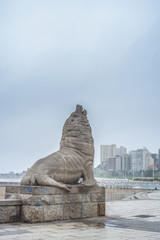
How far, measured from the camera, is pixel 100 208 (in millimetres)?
9188

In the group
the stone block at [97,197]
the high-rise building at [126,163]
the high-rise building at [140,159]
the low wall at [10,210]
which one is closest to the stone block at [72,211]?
the stone block at [97,197]

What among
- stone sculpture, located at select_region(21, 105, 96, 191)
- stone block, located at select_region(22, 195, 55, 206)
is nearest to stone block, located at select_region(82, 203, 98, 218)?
stone sculpture, located at select_region(21, 105, 96, 191)

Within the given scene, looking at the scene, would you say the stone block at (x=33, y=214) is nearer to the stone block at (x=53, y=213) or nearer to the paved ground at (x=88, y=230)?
the stone block at (x=53, y=213)

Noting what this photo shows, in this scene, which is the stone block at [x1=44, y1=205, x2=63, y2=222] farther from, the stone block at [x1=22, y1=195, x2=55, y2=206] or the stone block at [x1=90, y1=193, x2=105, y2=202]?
the stone block at [x1=90, y1=193, x2=105, y2=202]

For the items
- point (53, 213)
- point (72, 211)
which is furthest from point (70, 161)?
point (53, 213)

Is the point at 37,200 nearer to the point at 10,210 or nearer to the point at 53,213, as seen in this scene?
the point at 53,213

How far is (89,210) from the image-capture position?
8898 mm

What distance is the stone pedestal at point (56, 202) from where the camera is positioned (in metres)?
7.88

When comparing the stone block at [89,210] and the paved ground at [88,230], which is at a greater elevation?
the stone block at [89,210]

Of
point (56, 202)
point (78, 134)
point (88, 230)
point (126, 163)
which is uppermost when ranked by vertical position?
point (126, 163)

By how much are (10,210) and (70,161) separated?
1.98 meters

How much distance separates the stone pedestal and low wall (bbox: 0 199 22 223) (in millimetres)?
123

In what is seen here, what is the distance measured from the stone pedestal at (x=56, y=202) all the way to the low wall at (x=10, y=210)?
123 millimetres

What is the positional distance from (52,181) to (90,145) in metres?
1.79
